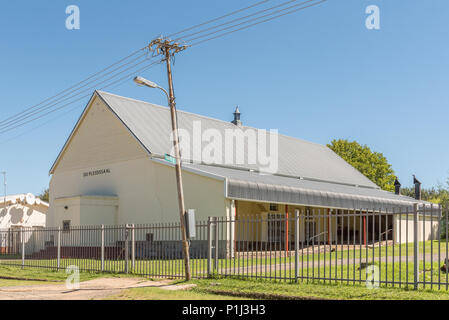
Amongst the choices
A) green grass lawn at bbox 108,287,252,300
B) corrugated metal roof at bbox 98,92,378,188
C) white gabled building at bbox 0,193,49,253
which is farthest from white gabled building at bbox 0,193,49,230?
green grass lawn at bbox 108,287,252,300

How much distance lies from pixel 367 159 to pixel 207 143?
37.3m

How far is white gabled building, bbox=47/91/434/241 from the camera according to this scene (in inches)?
1161

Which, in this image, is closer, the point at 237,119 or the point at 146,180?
the point at 146,180

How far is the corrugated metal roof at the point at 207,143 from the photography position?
1334 inches

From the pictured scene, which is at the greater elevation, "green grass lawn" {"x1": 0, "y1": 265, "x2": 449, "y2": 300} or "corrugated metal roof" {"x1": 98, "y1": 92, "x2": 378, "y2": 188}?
"corrugated metal roof" {"x1": 98, "y1": 92, "x2": 378, "y2": 188}

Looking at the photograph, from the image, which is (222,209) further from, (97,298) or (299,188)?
(97,298)

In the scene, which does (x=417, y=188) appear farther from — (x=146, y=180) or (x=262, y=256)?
(x=146, y=180)

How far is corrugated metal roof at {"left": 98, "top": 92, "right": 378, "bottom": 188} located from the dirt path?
576 inches

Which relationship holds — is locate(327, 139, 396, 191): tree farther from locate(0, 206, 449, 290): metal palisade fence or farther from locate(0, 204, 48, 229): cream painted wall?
locate(0, 204, 48, 229): cream painted wall

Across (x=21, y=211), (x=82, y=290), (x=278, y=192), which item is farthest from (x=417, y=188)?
(x=82, y=290)

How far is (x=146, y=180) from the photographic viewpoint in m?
32.2

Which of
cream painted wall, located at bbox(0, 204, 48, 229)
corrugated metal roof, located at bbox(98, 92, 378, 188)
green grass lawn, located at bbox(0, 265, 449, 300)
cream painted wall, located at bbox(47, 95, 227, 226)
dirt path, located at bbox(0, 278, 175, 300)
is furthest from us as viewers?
cream painted wall, located at bbox(0, 204, 48, 229)

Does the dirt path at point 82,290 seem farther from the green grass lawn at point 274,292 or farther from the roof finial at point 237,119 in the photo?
the roof finial at point 237,119

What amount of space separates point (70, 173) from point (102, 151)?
4.11m
